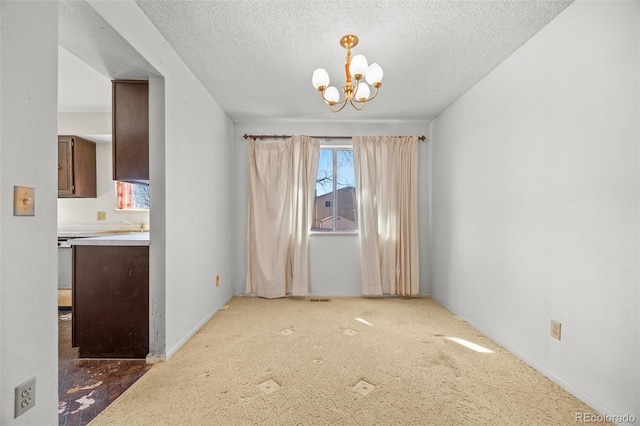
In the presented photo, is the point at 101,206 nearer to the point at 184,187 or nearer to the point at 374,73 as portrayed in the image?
the point at 184,187

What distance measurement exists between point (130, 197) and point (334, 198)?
9.88 feet

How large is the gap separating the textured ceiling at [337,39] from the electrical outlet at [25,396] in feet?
6.98

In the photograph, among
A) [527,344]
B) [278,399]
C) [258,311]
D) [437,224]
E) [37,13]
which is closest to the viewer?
[37,13]

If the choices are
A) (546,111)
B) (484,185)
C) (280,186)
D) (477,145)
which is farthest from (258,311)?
(546,111)

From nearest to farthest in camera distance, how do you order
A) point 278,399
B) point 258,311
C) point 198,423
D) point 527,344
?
1. point 198,423
2. point 278,399
3. point 527,344
4. point 258,311

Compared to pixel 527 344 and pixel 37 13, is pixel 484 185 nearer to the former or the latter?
pixel 527 344

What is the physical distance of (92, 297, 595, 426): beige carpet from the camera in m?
1.60

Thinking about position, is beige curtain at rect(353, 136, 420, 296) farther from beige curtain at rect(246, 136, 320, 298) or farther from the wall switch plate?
the wall switch plate

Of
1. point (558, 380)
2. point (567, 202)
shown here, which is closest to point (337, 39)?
point (567, 202)

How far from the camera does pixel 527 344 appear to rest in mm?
2184

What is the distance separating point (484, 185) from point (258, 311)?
2792 millimetres

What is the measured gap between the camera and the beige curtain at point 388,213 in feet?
12.8

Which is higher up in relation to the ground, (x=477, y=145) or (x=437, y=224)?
(x=477, y=145)

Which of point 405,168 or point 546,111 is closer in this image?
point 546,111
